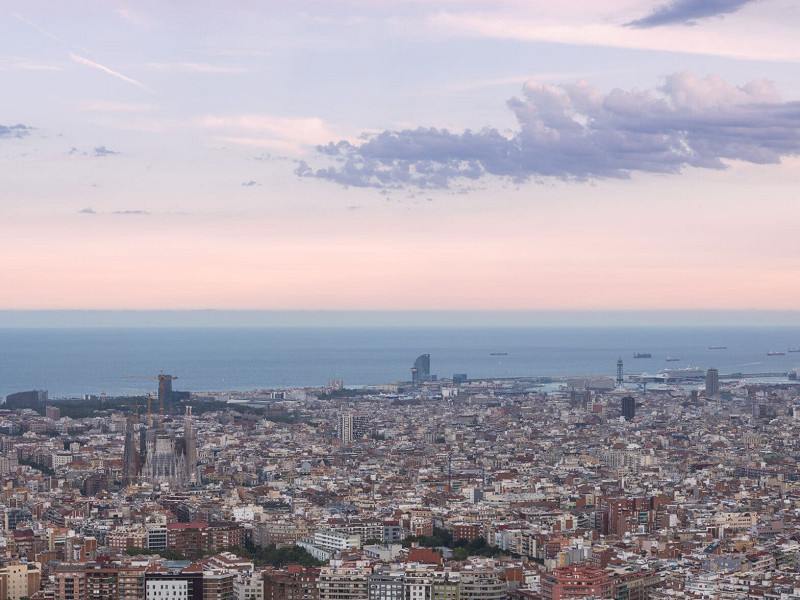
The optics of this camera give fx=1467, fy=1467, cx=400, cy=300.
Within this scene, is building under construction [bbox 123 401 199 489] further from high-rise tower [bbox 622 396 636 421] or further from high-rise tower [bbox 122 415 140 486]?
high-rise tower [bbox 622 396 636 421]

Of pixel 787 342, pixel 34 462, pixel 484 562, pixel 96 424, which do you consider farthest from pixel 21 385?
pixel 787 342

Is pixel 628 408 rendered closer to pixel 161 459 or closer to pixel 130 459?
pixel 161 459

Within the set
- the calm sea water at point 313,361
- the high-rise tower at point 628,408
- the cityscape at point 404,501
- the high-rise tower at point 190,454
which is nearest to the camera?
the cityscape at point 404,501

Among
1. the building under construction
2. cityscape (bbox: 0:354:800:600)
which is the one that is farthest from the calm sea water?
the building under construction

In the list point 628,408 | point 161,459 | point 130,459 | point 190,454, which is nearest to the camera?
point 161,459

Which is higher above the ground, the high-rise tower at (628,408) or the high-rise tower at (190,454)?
the high-rise tower at (628,408)

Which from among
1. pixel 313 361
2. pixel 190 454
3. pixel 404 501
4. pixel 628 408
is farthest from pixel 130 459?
pixel 313 361

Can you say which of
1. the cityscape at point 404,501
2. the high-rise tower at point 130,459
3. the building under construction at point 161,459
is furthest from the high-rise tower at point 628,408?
the high-rise tower at point 130,459

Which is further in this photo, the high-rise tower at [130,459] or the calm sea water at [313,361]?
the calm sea water at [313,361]

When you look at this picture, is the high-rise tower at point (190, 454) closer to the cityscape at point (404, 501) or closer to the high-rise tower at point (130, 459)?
the cityscape at point (404, 501)

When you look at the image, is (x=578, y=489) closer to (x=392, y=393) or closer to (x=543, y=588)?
(x=543, y=588)

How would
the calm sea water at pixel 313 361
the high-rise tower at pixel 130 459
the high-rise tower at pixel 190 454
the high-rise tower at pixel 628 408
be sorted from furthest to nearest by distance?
the calm sea water at pixel 313 361
the high-rise tower at pixel 628 408
the high-rise tower at pixel 190 454
the high-rise tower at pixel 130 459
